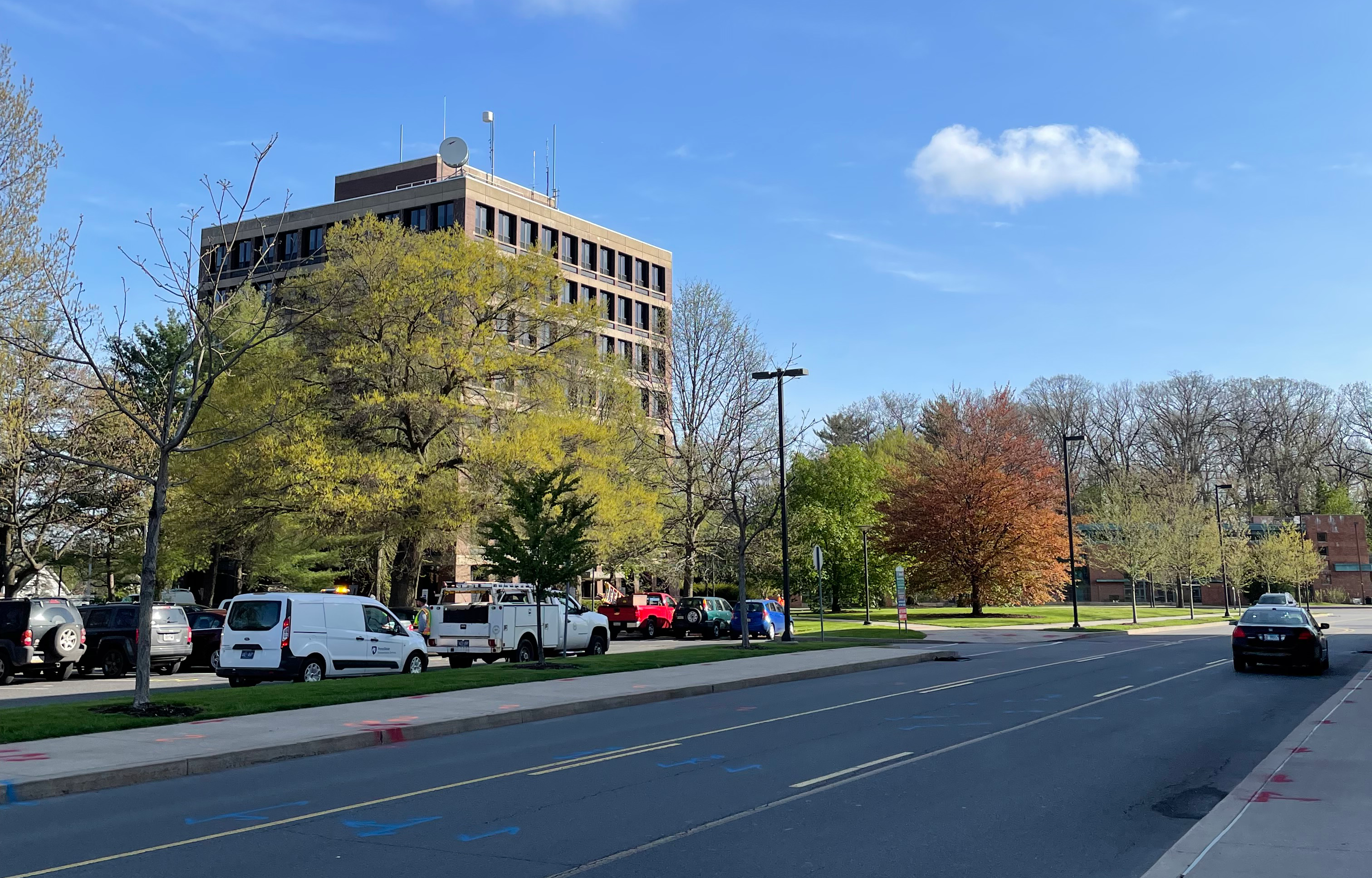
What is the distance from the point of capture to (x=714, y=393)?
4647 cm

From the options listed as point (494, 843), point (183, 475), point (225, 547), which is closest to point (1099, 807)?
point (494, 843)

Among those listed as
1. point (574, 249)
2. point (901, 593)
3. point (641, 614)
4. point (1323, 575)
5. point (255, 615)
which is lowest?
point (1323, 575)

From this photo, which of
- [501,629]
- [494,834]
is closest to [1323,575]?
[501,629]

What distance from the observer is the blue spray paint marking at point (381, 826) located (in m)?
7.82

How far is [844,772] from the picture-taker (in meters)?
10.3

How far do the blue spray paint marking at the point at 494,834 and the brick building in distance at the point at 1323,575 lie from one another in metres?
85.9

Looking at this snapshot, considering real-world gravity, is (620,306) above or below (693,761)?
above

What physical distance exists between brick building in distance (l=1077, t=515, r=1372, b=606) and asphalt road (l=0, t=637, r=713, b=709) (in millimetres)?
74332

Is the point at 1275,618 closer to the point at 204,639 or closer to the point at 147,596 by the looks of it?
the point at 147,596

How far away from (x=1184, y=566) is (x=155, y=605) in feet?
211

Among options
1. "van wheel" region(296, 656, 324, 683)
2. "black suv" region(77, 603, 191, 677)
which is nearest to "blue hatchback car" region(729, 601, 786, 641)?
"black suv" region(77, 603, 191, 677)

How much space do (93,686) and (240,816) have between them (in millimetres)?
16283

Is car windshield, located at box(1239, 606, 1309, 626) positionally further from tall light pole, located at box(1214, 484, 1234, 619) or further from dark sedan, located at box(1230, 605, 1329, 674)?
tall light pole, located at box(1214, 484, 1234, 619)

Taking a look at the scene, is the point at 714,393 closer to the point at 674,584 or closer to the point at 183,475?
the point at 674,584
